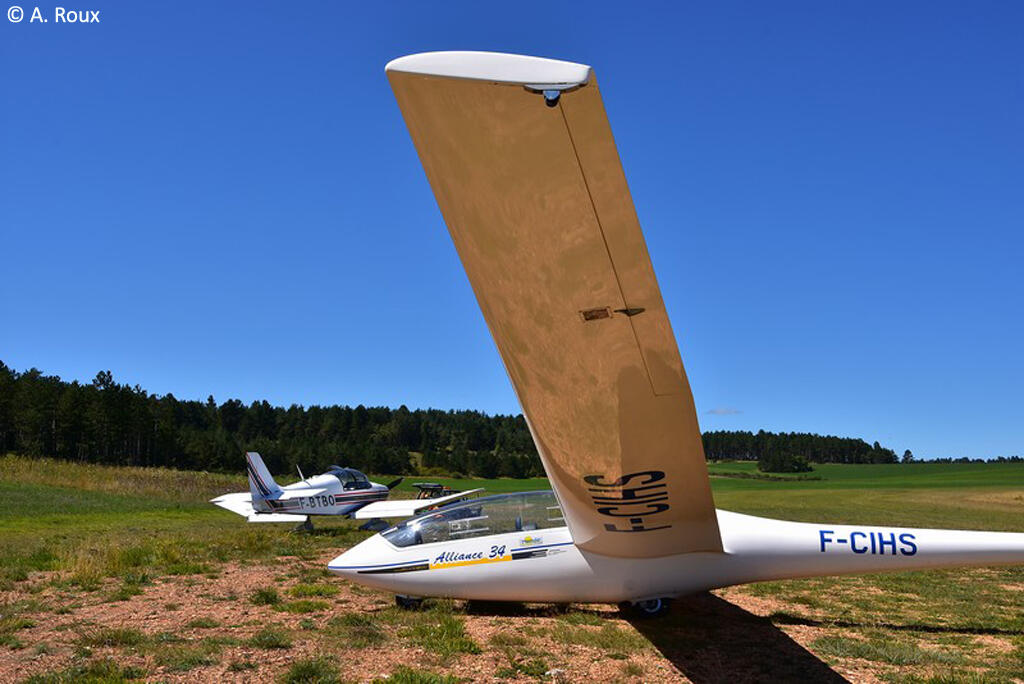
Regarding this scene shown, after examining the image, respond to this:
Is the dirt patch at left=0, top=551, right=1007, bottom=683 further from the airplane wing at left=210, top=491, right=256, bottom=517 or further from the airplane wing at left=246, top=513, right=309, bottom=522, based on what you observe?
the airplane wing at left=210, top=491, right=256, bottom=517

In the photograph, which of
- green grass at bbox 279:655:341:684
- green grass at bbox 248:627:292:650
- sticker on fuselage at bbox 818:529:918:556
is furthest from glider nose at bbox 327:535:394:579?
sticker on fuselage at bbox 818:529:918:556

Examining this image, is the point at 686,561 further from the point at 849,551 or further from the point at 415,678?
the point at 415,678

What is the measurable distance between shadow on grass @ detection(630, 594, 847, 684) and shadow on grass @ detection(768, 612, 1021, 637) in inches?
11.8

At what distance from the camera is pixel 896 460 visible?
133375mm

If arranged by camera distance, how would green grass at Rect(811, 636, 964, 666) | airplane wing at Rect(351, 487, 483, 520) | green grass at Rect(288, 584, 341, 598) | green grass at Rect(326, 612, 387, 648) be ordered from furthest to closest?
airplane wing at Rect(351, 487, 483, 520) → green grass at Rect(288, 584, 341, 598) → green grass at Rect(326, 612, 387, 648) → green grass at Rect(811, 636, 964, 666)

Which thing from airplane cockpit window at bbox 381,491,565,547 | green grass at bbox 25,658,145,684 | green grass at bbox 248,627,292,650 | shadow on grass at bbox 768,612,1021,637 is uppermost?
airplane cockpit window at bbox 381,491,565,547

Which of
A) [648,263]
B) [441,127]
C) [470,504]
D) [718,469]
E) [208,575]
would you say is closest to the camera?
[441,127]

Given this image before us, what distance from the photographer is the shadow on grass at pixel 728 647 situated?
18.6 feet

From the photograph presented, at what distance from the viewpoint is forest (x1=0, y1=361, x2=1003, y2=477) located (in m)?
68.6

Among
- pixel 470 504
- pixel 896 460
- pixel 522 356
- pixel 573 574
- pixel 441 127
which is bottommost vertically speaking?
pixel 896 460

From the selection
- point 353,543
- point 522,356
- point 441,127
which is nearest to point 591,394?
point 522,356

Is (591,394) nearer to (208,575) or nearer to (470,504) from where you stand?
(470,504)

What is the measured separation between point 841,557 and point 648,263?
5.71 m

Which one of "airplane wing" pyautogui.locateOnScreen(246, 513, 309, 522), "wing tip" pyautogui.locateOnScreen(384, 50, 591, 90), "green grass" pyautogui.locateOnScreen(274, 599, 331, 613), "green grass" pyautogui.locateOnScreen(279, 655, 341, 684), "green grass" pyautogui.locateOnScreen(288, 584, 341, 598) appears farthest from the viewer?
"airplane wing" pyautogui.locateOnScreen(246, 513, 309, 522)
